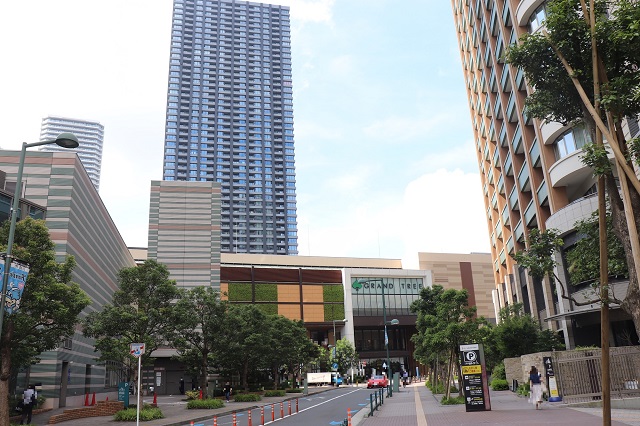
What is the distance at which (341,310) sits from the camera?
9244 cm

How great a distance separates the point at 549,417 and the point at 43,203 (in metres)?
33.3

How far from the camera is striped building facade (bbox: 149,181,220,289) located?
7156 centimetres

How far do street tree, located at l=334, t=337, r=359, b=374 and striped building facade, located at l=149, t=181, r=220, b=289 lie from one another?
22.4 m

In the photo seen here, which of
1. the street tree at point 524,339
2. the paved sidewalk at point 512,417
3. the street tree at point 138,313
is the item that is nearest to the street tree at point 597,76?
the paved sidewalk at point 512,417

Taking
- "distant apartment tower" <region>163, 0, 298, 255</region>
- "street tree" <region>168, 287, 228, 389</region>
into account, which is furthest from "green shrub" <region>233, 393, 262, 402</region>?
"distant apartment tower" <region>163, 0, 298, 255</region>

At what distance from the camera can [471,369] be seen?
2394 cm

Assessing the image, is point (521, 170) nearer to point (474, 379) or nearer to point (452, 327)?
point (452, 327)

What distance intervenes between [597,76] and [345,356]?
7664 cm

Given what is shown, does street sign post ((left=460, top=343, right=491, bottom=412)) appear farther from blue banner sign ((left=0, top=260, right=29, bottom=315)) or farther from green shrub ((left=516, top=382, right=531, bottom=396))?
blue banner sign ((left=0, top=260, right=29, bottom=315))

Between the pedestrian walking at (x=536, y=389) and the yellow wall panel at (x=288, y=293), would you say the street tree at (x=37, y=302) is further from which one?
the yellow wall panel at (x=288, y=293)

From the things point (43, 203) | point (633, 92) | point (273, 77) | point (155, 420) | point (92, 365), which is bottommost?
point (155, 420)

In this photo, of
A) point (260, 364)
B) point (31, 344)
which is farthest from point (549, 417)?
point (260, 364)

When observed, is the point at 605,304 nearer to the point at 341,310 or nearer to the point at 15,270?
the point at 15,270

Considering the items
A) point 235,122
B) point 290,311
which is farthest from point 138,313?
point 235,122
